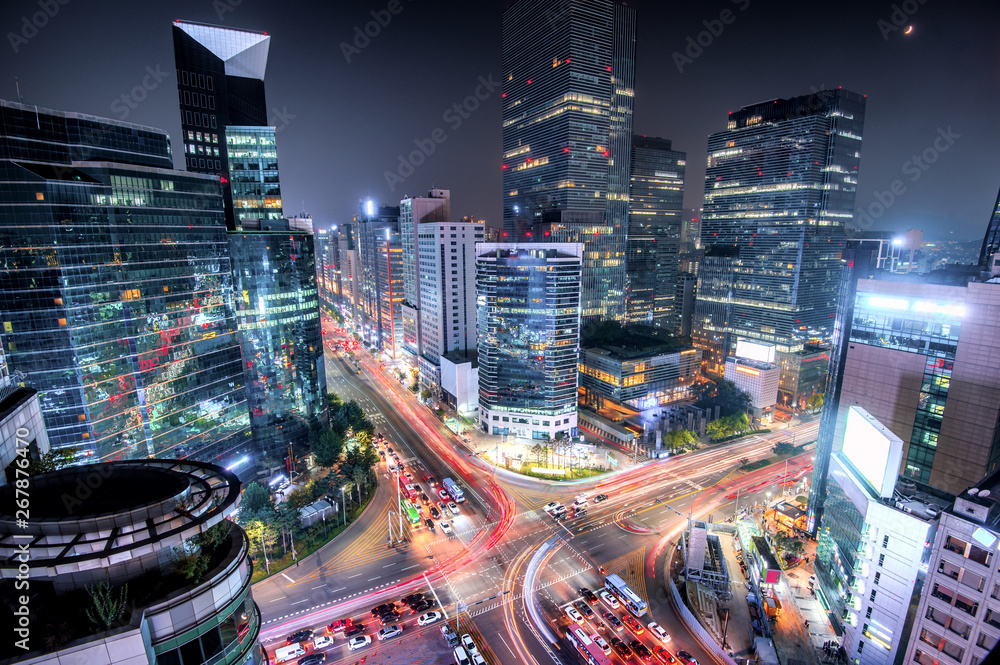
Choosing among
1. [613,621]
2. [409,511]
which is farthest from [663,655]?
[409,511]

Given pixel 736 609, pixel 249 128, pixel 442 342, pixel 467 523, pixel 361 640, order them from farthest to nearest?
pixel 442 342
pixel 249 128
pixel 467 523
pixel 736 609
pixel 361 640

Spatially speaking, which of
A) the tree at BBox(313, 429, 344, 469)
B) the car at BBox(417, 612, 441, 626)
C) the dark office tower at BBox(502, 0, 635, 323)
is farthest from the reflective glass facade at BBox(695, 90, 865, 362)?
the tree at BBox(313, 429, 344, 469)

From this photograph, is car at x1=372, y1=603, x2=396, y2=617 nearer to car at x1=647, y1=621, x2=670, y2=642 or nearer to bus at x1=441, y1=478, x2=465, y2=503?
bus at x1=441, y1=478, x2=465, y2=503

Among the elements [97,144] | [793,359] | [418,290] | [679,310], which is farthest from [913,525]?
[679,310]

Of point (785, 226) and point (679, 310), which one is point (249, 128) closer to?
point (785, 226)

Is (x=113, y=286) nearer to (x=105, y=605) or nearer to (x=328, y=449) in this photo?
(x=328, y=449)

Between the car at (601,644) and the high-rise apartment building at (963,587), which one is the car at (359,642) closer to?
the car at (601,644)
